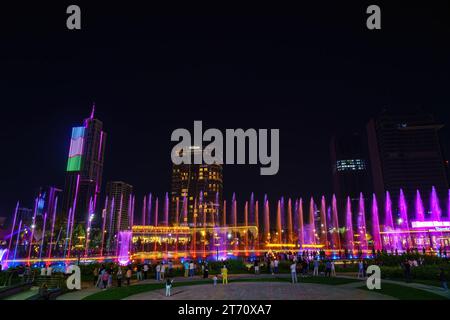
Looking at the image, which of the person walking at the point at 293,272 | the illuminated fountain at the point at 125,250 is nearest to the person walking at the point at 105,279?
the person walking at the point at 293,272

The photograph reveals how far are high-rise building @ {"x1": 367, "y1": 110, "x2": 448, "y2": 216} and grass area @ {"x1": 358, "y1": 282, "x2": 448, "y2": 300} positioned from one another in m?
179

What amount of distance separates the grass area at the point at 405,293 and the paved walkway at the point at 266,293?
0.84 m

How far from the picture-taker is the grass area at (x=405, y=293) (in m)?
17.3

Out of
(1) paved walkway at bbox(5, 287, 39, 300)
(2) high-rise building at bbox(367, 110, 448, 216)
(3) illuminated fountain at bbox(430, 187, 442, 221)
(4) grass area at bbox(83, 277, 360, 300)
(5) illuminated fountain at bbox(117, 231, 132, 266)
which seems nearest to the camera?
(1) paved walkway at bbox(5, 287, 39, 300)

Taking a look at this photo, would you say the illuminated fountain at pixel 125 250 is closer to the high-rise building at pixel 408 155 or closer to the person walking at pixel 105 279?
the person walking at pixel 105 279

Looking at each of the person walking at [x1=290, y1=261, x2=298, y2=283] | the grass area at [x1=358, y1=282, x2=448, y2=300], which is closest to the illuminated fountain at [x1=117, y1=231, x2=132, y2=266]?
the person walking at [x1=290, y1=261, x2=298, y2=283]

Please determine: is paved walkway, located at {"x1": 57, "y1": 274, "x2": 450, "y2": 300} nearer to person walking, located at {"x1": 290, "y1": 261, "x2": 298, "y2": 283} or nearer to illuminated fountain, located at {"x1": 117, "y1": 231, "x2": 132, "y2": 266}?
person walking, located at {"x1": 290, "y1": 261, "x2": 298, "y2": 283}

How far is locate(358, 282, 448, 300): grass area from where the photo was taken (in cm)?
1728

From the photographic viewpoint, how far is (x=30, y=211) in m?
156
